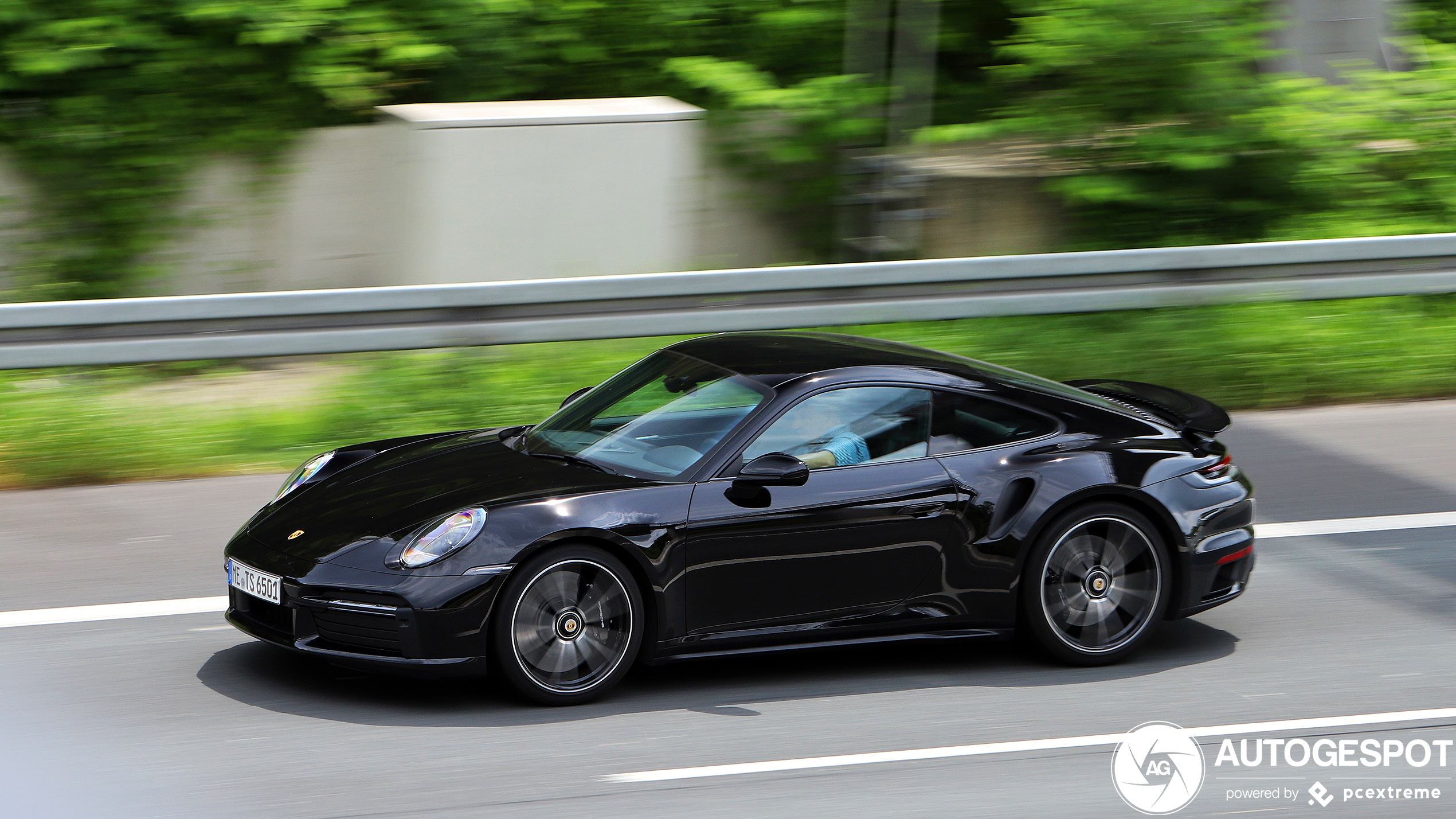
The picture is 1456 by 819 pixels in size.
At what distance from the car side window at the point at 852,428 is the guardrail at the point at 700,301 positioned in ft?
9.86

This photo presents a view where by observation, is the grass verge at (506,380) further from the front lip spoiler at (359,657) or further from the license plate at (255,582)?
the front lip spoiler at (359,657)

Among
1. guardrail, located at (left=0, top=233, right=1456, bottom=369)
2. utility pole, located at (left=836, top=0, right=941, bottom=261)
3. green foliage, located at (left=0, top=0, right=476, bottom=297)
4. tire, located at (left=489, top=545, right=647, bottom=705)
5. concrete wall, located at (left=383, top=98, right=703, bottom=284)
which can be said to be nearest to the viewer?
tire, located at (left=489, top=545, right=647, bottom=705)

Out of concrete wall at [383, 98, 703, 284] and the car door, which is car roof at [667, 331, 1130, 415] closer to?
the car door

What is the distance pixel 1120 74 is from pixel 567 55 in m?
4.12

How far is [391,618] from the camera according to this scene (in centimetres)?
501

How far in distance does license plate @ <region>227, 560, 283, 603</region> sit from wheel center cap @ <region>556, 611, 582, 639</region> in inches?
36.2

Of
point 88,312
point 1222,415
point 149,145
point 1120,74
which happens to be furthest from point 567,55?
point 1222,415

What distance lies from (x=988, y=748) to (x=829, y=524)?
93cm

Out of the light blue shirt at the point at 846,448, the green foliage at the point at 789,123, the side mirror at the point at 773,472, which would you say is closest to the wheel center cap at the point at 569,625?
the side mirror at the point at 773,472

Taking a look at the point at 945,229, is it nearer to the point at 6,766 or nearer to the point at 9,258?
the point at 9,258

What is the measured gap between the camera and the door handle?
5.55 m

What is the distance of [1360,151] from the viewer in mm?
12039

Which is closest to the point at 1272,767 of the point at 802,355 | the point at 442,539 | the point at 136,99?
the point at 802,355

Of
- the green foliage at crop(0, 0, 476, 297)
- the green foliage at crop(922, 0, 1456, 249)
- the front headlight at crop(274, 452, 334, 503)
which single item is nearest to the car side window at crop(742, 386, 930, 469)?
the front headlight at crop(274, 452, 334, 503)
